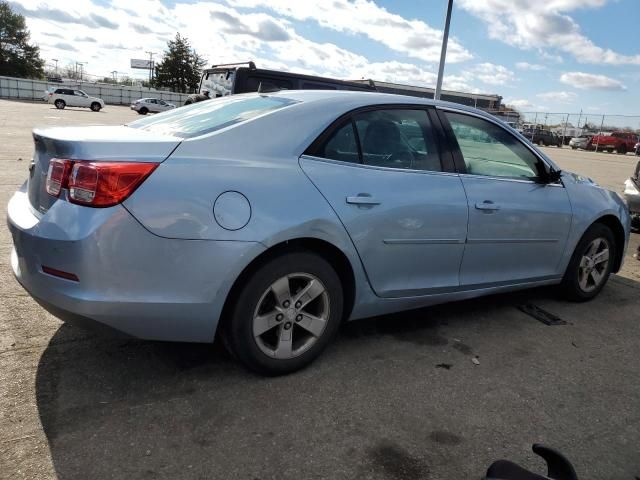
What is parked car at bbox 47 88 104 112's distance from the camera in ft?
141

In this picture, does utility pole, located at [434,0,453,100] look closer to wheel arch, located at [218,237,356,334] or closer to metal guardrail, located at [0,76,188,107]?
wheel arch, located at [218,237,356,334]

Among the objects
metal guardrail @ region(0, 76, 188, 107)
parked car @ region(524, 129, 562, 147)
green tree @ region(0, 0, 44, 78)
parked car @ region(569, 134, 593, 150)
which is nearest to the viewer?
parked car @ region(569, 134, 593, 150)

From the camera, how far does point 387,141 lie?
3.37 m

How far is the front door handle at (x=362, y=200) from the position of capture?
3020 millimetres

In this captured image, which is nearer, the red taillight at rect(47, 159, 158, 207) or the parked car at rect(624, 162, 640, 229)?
the red taillight at rect(47, 159, 158, 207)

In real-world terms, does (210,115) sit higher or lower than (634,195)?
higher

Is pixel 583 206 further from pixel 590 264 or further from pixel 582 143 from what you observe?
pixel 582 143

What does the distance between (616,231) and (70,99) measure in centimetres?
4597

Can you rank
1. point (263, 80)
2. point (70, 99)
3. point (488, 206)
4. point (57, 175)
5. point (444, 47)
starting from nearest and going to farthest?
point (57, 175) < point (488, 206) < point (263, 80) < point (444, 47) < point (70, 99)

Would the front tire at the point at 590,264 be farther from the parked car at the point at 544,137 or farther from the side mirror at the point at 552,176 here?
the parked car at the point at 544,137

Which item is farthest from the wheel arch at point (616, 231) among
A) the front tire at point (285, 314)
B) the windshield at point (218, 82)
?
the windshield at point (218, 82)

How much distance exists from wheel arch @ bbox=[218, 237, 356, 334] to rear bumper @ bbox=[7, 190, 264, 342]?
93 millimetres

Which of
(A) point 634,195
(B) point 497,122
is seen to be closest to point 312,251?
(B) point 497,122

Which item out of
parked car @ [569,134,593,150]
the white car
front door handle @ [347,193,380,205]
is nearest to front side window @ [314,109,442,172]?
front door handle @ [347,193,380,205]
